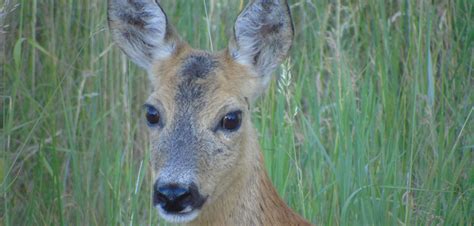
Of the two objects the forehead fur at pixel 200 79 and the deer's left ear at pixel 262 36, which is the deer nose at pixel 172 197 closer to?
the forehead fur at pixel 200 79

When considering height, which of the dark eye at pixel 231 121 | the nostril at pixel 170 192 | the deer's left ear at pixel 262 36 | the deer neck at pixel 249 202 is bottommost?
the deer neck at pixel 249 202

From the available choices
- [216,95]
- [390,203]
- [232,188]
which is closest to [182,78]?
[216,95]

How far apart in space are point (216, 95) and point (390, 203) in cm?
166

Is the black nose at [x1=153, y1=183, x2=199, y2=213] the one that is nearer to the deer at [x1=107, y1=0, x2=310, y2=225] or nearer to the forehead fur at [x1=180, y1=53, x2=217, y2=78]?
the deer at [x1=107, y1=0, x2=310, y2=225]

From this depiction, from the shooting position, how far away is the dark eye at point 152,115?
17.8ft

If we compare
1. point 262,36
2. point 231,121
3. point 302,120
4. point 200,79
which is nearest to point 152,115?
point 200,79

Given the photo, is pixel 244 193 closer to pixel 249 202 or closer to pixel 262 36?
pixel 249 202

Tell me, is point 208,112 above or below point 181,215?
above

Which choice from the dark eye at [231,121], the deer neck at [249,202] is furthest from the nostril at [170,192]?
the dark eye at [231,121]

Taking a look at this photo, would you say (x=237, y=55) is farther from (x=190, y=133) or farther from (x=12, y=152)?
(x=12, y=152)

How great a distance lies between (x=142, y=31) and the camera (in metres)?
5.98

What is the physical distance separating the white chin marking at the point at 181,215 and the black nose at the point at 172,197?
3 cm

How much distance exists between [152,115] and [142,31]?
0.70 meters

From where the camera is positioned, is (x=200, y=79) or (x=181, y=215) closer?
(x=181, y=215)
